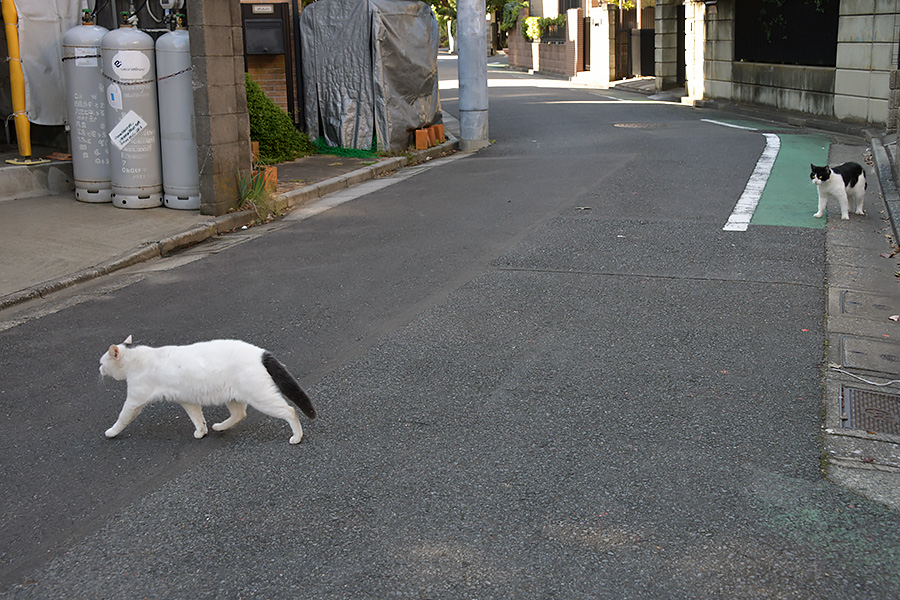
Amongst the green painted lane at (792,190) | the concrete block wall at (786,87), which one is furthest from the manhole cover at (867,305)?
the concrete block wall at (786,87)

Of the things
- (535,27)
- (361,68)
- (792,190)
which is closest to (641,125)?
(361,68)

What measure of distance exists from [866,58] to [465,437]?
16193 mm

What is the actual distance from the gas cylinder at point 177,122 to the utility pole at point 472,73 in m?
7.29

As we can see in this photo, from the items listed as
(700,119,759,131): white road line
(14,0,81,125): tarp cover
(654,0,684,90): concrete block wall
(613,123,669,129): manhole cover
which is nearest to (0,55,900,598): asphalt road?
(14,0,81,125): tarp cover

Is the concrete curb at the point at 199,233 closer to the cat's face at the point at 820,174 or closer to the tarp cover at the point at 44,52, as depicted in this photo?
the tarp cover at the point at 44,52

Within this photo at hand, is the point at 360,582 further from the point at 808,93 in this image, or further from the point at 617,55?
the point at 617,55

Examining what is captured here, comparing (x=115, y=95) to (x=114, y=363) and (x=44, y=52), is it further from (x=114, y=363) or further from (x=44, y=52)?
(x=114, y=363)

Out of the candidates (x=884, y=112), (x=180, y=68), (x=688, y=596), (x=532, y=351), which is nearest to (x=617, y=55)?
(x=884, y=112)

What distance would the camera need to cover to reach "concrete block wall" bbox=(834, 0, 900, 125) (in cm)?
1716

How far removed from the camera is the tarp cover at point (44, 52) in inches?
456

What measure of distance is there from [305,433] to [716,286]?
4.19 meters

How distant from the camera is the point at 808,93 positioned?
2017 cm

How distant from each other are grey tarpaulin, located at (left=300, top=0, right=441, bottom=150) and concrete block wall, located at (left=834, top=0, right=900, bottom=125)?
873 centimetres

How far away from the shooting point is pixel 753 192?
11.7m
